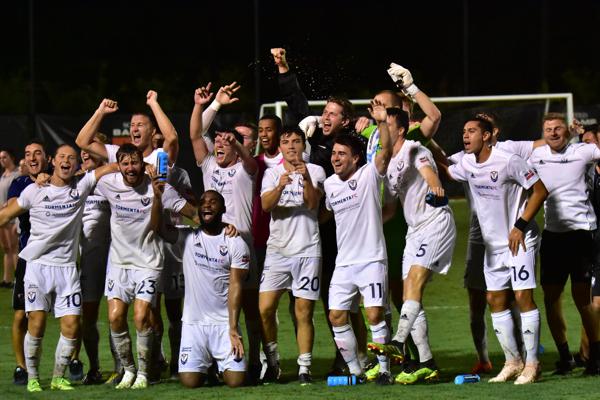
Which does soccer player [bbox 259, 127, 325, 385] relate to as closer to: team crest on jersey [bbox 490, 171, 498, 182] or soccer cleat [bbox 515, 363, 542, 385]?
team crest on jersey [bbox 490, 171, 498, 182]

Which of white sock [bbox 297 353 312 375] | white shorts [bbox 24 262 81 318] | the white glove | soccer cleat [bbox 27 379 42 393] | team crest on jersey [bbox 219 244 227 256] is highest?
the white glove

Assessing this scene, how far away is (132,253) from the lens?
402 inches

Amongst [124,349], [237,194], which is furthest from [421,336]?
[124,349]

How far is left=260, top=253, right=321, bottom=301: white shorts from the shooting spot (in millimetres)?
10133

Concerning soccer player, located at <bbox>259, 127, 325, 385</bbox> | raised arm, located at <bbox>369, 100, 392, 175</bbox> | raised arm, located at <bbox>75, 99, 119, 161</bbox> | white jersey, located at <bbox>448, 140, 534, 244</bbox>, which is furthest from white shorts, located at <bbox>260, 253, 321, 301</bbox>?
raised arm, located at <bbox>75, 99, 119, 161</bbox>

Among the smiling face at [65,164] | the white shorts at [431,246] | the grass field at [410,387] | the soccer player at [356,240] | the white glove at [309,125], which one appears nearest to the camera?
the grass field at [410,387]

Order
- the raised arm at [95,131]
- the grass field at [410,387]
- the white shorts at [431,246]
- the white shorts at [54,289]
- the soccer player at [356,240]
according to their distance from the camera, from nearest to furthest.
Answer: the grass field at [410,387] < the soccer player at [356,240] < the white shorts at [431,246] < the white shorts at [54,289] < the raised arm at [95,131]

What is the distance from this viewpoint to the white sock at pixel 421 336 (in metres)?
10.2

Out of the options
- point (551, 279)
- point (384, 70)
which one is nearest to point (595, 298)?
point (551, 279)

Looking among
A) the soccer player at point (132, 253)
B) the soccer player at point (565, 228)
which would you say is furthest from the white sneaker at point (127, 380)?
the soccer player at point (565, 228)

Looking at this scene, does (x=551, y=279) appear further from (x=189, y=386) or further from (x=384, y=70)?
(x=384, y=70)

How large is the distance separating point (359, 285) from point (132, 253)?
1.77 meters

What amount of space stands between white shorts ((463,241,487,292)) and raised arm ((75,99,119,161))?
10.0ft

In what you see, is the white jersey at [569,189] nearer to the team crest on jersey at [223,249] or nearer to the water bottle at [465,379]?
the water bottle at [465,379]
